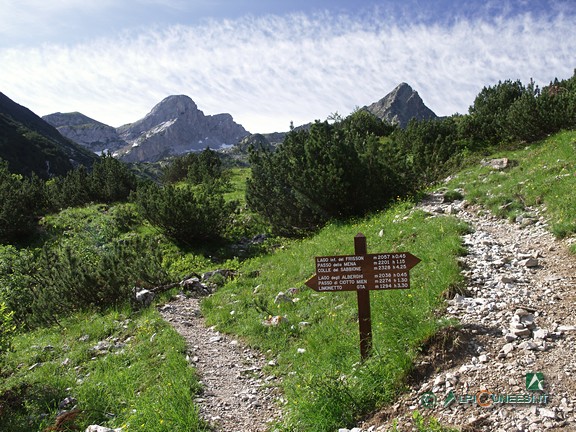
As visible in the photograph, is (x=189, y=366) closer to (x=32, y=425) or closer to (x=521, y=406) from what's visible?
(x=32, y=425)

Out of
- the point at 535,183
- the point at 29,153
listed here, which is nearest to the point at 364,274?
the point at 535,183

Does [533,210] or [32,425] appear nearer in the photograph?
[32,425]

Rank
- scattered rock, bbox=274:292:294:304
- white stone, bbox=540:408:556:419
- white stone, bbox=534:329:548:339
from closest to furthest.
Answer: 1. white stone, bbox=540:408:556:419
2. white stone, bbox=534:329:548:339
3. scattered rock, bbox=274:292:294:304

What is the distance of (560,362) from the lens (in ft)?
14.7

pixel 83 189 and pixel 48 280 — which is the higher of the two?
pixel 83 189

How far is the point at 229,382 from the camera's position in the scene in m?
6.70

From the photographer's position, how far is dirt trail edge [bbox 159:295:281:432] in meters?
5.57

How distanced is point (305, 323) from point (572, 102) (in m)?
16.1

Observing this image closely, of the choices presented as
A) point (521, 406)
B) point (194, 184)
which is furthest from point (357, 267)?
point (194, 184)

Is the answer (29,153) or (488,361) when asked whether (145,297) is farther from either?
(29,153)

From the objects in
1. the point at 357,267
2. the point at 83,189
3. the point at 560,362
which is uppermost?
the point at 83,189

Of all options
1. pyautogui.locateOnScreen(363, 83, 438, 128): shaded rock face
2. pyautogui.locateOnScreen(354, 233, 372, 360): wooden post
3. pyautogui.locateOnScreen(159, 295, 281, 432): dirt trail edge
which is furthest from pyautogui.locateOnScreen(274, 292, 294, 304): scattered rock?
pyautogui.locateOnScreen(363, 83, 438, 128): shaded rock face

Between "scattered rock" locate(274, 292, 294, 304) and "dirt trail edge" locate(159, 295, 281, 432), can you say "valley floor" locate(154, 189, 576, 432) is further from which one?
"scattered rock" locate(274, 292, 294, 304)

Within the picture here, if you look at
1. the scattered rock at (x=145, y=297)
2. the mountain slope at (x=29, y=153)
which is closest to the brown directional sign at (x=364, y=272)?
the scattered rock at (x=145, y=297)
